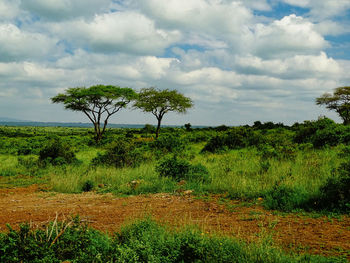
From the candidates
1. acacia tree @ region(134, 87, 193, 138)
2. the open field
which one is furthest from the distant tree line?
the open field

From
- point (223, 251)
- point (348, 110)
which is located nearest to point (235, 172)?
point (223, 251)

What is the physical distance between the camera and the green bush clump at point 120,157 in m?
14.8

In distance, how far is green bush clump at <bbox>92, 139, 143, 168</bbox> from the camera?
14.8 meters

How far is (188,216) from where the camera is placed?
268 inches

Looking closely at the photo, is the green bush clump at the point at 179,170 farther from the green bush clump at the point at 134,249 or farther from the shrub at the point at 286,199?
the green bush clump at the point at 134,249

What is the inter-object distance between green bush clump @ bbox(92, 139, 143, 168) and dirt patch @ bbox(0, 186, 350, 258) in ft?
15.8

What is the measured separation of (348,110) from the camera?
1738 inches

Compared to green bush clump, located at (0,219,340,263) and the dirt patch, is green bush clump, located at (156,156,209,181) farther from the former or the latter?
green bush clump, located at (0,219,340,263)

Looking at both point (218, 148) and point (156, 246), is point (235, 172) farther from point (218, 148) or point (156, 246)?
point (218, 148)

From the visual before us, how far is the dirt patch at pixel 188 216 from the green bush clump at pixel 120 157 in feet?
15.8

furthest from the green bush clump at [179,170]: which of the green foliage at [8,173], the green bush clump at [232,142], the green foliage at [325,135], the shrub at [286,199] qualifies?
the green foliage at [325,135]

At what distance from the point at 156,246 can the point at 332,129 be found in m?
17.6

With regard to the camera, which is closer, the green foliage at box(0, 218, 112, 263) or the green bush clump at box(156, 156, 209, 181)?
the green foliage at box(0, 218, 112, 263)

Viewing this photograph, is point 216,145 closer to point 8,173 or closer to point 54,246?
point 8,173
